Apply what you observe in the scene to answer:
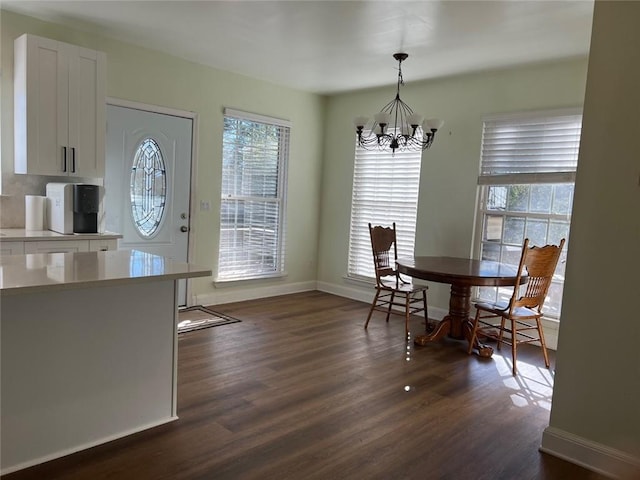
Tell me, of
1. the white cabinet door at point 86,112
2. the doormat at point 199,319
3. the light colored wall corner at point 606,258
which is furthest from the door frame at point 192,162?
the light colored wall corner at point 606,258

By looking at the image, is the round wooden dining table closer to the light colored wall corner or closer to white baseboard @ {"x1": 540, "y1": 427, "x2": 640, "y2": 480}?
the light colored wall corner

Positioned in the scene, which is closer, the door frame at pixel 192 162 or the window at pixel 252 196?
the door frame at pixel 192 162

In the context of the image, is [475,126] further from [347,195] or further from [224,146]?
[224,146]

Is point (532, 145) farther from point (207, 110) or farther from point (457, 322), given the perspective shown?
point (207, 110)

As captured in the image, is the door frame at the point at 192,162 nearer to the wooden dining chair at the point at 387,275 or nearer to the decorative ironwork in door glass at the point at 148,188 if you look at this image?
the decorative ironwork in door glass at the point at 148,188

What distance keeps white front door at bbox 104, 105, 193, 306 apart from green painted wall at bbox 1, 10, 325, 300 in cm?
15

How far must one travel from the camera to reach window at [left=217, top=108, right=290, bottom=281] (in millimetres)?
5340

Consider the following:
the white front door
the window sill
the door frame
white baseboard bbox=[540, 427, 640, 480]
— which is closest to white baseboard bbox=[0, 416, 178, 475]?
white baseboard bbox=[540, 427, 640, 480]

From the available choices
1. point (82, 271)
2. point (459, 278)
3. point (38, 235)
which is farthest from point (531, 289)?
point (38, 235)

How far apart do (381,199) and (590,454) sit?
3711 millimetres

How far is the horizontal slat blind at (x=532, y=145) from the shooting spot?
4145 millimetres

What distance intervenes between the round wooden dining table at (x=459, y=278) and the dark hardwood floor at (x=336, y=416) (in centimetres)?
13

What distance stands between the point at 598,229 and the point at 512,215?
2299 millimetres

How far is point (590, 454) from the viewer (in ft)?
7.68
